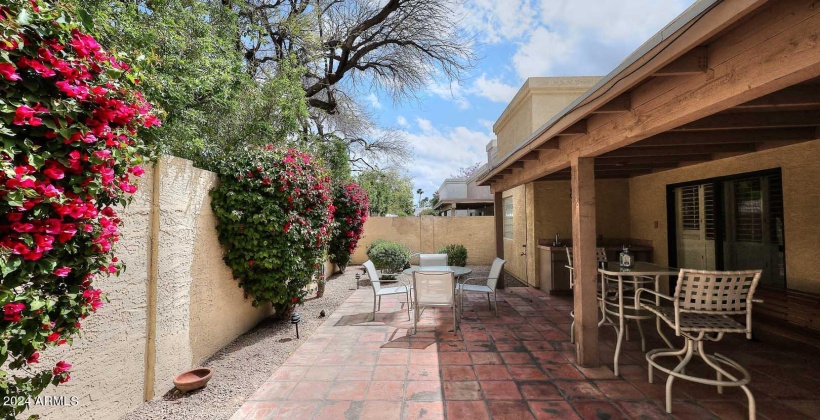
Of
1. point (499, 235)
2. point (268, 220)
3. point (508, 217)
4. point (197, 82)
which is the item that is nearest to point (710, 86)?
point (268, 220)

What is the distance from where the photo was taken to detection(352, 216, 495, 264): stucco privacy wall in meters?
11.9

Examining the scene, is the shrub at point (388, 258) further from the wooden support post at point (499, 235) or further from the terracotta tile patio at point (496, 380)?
the terracotta tile patio at point (496, 380)

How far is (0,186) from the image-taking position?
123cm

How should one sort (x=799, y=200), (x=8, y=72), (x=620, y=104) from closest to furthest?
(x=8, y=72) < (x=620, y=104) < (x=799, y=200)

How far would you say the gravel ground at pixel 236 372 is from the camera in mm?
2777

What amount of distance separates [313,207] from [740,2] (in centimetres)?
465

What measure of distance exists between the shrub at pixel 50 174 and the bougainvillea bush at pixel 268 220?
7.56 feet

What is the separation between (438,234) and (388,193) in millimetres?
13072

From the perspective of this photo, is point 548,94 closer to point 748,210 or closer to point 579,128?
point 748,210

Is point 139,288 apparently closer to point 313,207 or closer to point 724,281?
point 313,207

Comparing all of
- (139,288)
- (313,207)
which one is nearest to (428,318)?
(313,207)

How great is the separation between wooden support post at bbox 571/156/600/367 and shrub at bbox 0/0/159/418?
3.77 meters

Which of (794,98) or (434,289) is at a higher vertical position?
(794,98)

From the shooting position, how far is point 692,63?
2.04m
